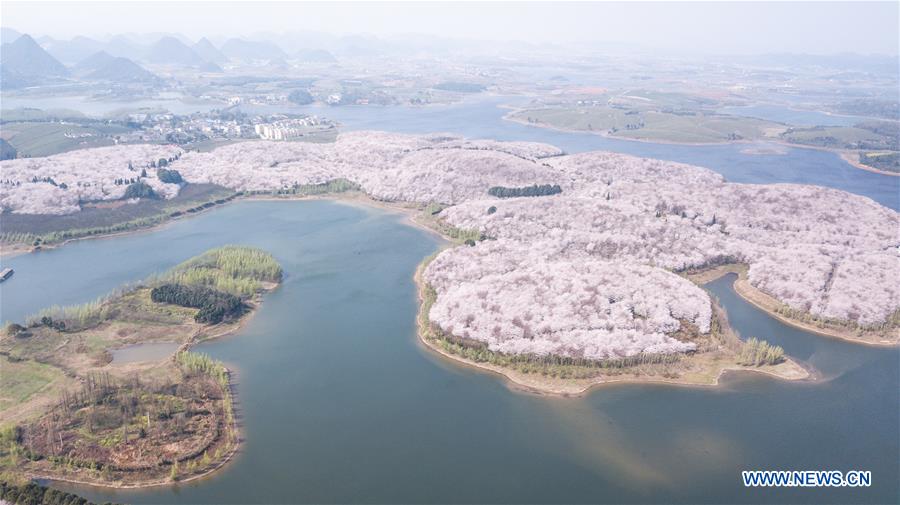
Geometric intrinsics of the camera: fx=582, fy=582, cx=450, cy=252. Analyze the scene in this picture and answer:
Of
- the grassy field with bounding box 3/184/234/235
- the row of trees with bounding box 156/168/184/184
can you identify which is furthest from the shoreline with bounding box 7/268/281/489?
the row of trees with bounding box 156/168/184/184

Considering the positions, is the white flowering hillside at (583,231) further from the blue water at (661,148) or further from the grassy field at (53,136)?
the blue water at (661,148)

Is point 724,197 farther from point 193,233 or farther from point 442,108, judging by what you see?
point 442,108

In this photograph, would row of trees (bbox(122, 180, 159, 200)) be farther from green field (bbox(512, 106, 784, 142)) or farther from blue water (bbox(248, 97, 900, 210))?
green field (bbox(512, 106, 784, 142))

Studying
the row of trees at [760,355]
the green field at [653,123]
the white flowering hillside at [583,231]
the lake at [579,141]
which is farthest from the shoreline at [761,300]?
the green field at [653,123]

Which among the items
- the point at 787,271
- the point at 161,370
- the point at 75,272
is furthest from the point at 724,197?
the point at 75,272

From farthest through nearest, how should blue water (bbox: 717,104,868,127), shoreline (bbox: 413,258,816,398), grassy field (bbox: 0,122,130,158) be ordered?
blue water (bbox: 717,104,868,127) → grassy field (bbox: 0,122,130,158) → shoreline (bbox: 413,258,816,398)

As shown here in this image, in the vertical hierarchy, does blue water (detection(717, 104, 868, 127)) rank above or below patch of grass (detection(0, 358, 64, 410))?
above
